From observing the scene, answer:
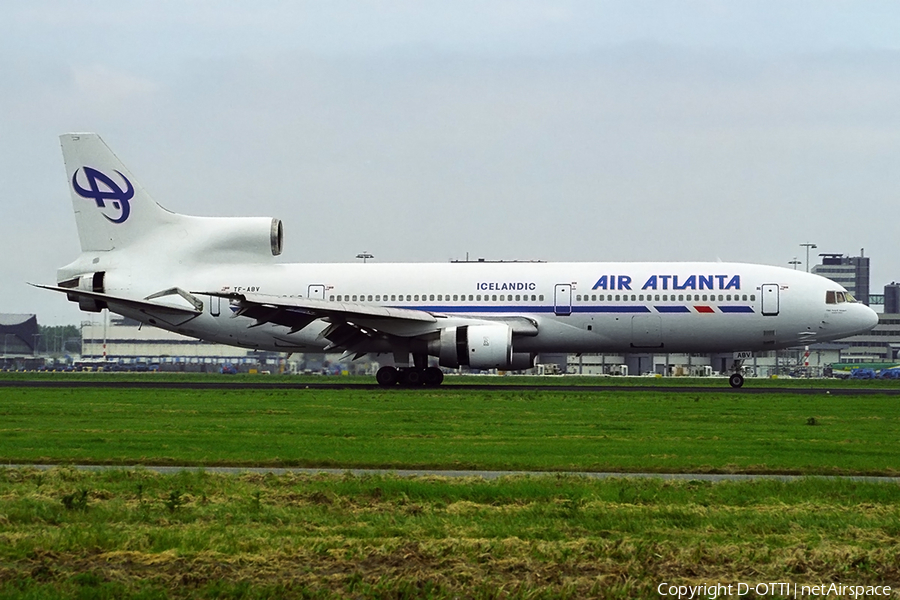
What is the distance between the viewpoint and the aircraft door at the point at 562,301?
39406 millimetres

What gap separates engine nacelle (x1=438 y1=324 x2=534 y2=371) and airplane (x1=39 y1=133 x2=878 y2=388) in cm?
5

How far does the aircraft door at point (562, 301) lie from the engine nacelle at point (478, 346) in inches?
92.6

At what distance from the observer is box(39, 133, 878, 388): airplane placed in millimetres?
39031

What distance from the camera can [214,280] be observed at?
1670 inches

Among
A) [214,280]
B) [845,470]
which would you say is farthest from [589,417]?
[214,280]

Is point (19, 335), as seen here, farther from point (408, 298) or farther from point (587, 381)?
point (408, 298)

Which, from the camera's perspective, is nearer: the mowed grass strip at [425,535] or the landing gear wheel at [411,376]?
the mowed grass strip at [425,535]

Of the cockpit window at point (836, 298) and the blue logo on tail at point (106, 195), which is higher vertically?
the blue logo on tail at point (106, 195)

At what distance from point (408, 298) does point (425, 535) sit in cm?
3000

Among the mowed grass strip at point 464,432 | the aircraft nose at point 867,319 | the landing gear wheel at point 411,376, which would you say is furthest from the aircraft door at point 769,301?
the landing gear wheel at point 411,376

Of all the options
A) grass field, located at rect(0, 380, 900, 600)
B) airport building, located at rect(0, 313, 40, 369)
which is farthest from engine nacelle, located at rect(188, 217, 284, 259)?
airport building, located at rect(0, 313, 40, 369)

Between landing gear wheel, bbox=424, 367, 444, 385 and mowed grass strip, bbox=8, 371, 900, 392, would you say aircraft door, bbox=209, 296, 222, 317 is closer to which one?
mowed grass strip, bbox=8, 371, 900, 392

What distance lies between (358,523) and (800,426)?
14497 millimetres

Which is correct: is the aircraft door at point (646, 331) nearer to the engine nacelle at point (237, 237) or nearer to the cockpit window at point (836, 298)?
the cockpit window at point (836, 298)
